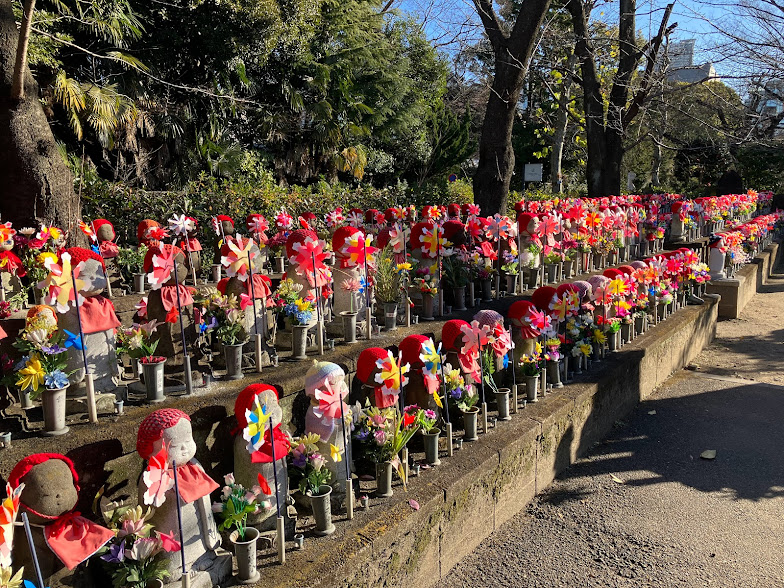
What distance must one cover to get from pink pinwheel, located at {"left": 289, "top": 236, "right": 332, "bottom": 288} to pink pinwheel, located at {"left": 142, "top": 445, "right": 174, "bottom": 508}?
1.91 m

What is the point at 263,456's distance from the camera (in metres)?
2.42

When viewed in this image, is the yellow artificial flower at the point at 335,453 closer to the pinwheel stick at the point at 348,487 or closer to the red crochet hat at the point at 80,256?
the pinwheel stick at the point at 348,487

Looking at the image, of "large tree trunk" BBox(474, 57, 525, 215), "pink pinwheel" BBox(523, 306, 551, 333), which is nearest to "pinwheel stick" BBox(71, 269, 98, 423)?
"pink pinwheel" BBox(523, 306, 551, 333)

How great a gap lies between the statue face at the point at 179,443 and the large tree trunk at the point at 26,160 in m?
3.95

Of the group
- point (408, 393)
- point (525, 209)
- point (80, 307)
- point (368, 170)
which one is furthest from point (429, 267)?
point (368, 170)

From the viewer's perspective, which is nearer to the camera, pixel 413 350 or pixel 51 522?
pixel 51 522

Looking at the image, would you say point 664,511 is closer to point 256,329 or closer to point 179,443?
point 256,329

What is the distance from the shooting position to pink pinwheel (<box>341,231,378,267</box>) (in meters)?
4.25

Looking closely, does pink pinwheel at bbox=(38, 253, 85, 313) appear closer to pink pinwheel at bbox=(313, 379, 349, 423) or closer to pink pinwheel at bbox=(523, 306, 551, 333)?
pink pinwheel at bbox=(313, 379, 349, 423)

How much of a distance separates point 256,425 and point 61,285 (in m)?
1.15

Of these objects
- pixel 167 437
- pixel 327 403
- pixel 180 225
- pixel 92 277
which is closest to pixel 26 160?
pixel 180 225

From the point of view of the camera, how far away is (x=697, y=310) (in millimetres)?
7137

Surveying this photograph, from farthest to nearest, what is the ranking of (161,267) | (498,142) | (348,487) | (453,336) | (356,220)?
1. (498,142)
2. (356,220)
3. (453,336)
4. (161,267)
5. (348,487)

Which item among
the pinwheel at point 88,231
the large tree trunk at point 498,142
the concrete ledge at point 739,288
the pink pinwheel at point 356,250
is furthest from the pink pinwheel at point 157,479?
the concrete ledge at point 739,288
